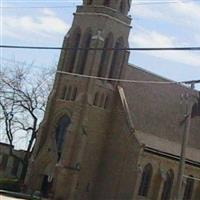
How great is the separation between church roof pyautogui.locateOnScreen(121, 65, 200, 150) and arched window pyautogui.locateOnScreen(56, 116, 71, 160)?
5.73 meters

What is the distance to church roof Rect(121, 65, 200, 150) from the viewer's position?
189ft

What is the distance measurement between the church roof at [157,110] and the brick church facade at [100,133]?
0.15 meters

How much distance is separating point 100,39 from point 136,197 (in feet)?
43.0

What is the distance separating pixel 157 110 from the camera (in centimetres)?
6081

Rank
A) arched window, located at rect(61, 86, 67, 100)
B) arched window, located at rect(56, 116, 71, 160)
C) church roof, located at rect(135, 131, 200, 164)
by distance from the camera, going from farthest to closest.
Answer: arched window, located at rect(61, 86, 67, 100) < church roof, located at rect(135, 131, 200, 164) < arched window, located at rect(56, 116, 71, 160)

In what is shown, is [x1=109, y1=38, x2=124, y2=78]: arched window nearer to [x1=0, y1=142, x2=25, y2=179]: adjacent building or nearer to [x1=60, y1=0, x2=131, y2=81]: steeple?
[x1=60, y1=0, x2=131, y2=81]: steeple

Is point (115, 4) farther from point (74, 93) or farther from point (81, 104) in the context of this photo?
point (81, 104)

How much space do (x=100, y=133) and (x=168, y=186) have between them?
7.47 metres

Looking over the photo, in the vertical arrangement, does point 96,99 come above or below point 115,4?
below

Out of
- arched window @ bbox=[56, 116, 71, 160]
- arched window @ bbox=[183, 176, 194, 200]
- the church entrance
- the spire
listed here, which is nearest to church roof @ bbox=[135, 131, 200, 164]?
arched window @ bbox=[183, 176, 194, 200]

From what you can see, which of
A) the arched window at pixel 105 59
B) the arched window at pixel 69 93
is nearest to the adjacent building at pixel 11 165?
the arched window at pixel 69 93

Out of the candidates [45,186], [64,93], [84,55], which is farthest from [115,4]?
[45,186]

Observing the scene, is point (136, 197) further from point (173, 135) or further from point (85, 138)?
point (173, 135)

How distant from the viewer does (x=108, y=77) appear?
55.8m
